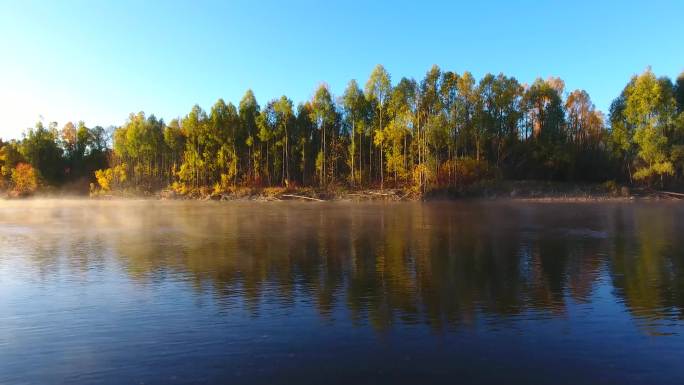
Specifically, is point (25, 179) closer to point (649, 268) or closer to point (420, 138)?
point (420, 138)

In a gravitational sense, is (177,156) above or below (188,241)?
above

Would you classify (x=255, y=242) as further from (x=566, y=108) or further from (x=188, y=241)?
(x=566, y=108)

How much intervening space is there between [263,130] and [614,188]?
56.8 metres

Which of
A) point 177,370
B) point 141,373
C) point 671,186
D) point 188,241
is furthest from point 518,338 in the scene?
point 671,186

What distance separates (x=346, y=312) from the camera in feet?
42.5

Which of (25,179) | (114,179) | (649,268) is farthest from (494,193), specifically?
(25,179)

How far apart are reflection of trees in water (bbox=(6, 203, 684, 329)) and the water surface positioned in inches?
4.1

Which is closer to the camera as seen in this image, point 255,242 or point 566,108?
point 255,242

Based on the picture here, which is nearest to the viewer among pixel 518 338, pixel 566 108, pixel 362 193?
pixel 518 338

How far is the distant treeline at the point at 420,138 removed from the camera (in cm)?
7062

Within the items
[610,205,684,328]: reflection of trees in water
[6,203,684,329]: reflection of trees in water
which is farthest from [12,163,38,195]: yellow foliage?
[610,205,684,328]: reflection of trees in water

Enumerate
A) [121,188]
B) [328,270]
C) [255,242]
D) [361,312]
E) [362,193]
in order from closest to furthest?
1. [361,312]
2. [328,270]
3. [255,242]
4. [362,193]
5. [121,188]

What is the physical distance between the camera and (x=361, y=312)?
12.9 meters

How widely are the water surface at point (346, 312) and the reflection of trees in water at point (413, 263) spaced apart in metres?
0.10
